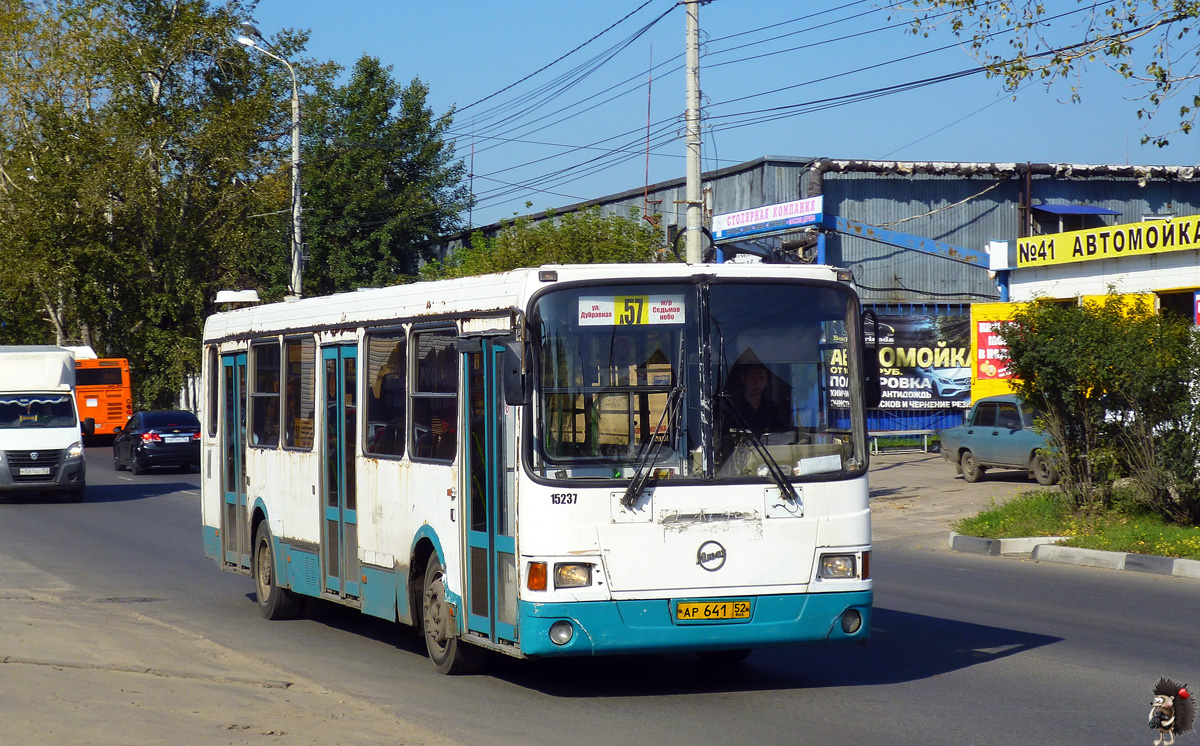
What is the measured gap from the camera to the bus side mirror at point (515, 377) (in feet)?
24.1

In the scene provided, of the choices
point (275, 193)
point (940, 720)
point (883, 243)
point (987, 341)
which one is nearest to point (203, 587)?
point (940, 720)

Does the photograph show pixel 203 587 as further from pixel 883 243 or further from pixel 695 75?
pixel 883 243

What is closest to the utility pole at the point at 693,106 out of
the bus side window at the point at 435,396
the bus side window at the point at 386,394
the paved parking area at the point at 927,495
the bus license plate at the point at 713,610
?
the paved parking area at the point at 927,495

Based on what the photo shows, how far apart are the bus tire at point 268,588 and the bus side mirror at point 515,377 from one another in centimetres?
488

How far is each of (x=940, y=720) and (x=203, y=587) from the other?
8.96 meters

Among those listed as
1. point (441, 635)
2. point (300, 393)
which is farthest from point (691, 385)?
point (300, 393)

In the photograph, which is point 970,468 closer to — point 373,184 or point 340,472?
point 340,472

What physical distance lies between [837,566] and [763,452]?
81 cm

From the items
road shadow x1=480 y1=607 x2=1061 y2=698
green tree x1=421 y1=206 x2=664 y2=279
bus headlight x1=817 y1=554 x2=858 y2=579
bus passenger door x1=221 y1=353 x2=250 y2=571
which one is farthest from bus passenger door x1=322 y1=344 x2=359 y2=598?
green tree x1=421 y1=206 x2=664 y2=279

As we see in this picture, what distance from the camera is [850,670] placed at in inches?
342

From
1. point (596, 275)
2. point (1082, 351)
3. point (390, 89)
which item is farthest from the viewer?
point (390, 89)

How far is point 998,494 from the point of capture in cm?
2269

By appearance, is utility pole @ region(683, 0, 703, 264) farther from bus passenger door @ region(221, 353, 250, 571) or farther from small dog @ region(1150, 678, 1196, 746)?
small dog @ region(1150, 678, 1196, 746)

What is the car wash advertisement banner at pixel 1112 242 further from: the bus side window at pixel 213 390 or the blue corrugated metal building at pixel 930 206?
the bus side window at pixel 213 390
